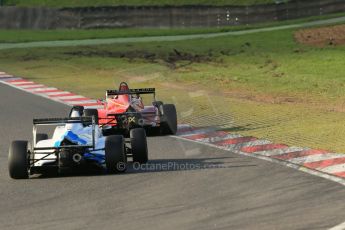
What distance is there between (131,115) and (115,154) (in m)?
4.66

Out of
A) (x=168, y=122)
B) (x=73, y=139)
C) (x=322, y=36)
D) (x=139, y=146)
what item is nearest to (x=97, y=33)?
(x=322, y=36)

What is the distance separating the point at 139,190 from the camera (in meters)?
14.3

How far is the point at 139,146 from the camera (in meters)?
16.6

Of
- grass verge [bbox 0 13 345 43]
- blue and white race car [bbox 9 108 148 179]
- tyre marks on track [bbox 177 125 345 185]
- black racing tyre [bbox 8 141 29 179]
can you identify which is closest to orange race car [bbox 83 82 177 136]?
tyre marks on track [bbox 177 125 345 185]

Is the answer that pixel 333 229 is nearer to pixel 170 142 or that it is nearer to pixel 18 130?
pixel 170 142

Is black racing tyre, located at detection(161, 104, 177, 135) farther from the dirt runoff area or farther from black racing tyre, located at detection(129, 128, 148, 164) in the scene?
the dirt runoff area

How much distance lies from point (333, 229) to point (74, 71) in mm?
25876

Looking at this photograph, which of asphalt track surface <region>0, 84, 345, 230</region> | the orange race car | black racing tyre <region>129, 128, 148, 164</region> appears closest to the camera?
asphalt track surface <region>0, 84, 345, 230</region>

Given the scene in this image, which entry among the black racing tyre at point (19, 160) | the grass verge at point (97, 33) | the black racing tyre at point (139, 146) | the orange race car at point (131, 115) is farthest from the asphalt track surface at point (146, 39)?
the black racing tyre at point (19, 160)

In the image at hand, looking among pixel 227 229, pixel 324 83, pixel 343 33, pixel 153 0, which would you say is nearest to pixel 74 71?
pixel 324 83

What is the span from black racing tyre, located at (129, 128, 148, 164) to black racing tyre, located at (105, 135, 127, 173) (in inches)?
30.4

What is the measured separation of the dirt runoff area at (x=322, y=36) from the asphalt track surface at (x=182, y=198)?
2575cm

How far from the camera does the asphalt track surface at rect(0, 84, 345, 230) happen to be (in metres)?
12.0

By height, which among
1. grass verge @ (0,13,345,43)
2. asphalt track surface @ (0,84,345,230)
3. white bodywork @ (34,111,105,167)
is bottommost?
asphalt track surface @ (0,84,345,230)
